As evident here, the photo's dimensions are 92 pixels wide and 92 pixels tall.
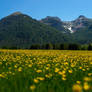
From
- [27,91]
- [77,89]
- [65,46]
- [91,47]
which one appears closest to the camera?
[77,89]

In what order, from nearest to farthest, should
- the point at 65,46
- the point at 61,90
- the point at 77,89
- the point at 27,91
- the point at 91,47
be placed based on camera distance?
the point at 77,89 < the point at 27,91 < the point at 61,90 < the point at 91,47 < the point at 65,46

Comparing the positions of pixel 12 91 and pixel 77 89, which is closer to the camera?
pixel 77 89

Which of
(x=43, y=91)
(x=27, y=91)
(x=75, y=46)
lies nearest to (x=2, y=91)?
(x=27, y=91)

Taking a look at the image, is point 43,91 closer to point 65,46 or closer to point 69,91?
point 69,91

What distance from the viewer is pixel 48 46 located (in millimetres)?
120000

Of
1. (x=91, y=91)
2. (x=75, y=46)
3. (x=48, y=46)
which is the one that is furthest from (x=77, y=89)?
(x=48, y=46)

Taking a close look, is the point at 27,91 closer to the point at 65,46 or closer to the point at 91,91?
the point at 91,91

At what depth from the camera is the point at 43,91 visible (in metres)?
3.24

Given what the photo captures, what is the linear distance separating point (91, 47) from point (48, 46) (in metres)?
34.9

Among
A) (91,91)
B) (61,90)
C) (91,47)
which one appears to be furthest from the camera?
(91,47)

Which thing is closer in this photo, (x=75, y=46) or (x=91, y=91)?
(x=91, y=91)

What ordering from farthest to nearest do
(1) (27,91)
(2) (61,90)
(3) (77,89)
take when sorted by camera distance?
(2) (61,90) < (1) (27,91) < (3) (77,89)

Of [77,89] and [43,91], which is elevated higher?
[77,89]

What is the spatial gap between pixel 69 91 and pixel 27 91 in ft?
2.94
